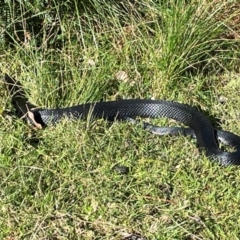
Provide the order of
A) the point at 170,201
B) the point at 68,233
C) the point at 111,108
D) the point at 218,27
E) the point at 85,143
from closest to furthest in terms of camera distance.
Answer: the point at 68,233 → the point at 170,201 → the point at 85,143 → the point at 111,108 → the point at 218,27

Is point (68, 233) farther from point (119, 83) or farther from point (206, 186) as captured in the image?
point (119, 83)

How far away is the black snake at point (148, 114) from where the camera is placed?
4414 millimetres

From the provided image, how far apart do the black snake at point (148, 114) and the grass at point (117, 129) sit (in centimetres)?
7

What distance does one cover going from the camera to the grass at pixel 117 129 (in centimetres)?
369

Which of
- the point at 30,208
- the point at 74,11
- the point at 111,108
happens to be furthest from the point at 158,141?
the point at 74,11

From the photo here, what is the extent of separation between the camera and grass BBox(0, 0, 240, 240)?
3.69 metres

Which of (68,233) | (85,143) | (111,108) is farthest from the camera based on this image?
(111,108)

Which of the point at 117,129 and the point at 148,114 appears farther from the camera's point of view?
the point at 148,114

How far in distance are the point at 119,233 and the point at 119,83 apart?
171 centimetres

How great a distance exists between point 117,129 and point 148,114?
Answer: 0.36 m

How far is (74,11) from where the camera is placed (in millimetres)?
5305

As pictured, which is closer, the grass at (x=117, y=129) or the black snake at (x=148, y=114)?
the grass at (x=117, y=129)

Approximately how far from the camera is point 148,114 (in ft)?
15.6

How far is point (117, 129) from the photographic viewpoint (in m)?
4.50
